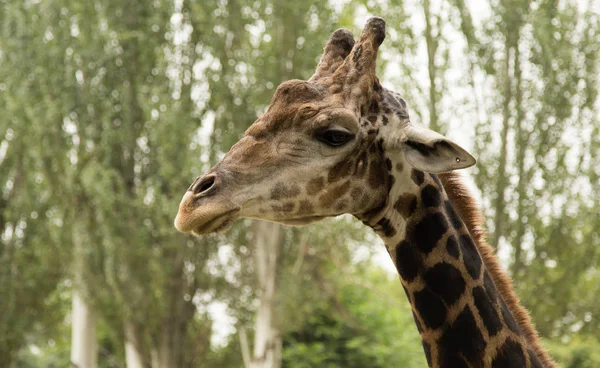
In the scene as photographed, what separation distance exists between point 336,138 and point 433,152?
364mm

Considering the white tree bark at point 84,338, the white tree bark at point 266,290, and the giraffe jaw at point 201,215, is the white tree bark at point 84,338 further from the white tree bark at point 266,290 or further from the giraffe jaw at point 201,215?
the giraffe jaw at point 201,215

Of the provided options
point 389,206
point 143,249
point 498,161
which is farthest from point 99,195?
point 389,206

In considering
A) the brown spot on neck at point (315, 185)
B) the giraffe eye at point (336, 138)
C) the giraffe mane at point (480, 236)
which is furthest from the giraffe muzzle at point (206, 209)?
the giraffe mane at point (480, 236)

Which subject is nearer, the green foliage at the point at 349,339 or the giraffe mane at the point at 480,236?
the giraffe mane at the point at 480,236

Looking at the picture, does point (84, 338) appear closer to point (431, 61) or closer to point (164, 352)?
point (164, 352)

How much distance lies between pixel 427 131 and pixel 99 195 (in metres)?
10.8

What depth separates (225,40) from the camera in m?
13.7

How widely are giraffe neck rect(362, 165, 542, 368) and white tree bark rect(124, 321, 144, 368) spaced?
36.4 feet

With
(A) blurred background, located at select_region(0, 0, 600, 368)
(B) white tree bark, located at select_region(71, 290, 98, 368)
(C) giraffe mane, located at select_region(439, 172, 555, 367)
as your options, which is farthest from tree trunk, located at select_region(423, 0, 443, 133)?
(C) giraffe mane, located at select_region(439, 172, 555, 367)

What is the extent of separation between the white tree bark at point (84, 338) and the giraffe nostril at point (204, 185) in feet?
41.5

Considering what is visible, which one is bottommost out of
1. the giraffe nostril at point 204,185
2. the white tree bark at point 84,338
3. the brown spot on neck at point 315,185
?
→ the white tree bark at point 84,338

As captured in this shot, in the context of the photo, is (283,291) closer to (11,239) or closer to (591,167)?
(591,167)

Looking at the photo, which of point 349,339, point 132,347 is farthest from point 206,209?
point 349,339

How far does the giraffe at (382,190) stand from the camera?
10.3ft
